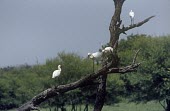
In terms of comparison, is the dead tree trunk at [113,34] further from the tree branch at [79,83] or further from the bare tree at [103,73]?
the tree branch at [79,83]

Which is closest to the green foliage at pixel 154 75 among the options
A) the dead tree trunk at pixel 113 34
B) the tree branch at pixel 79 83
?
the dead tree trunk at pixel 113 34

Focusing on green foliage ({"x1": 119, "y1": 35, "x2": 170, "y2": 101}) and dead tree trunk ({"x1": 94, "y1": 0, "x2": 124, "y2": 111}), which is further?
green foliage ({"x1": 119, "y1": 35, "x2": 170, "y2": 101})

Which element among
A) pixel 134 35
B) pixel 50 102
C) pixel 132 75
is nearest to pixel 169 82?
pixel 132 75

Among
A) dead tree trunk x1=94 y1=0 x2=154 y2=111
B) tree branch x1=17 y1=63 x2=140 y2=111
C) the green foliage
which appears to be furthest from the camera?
the green foliage

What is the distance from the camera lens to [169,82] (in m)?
34.8

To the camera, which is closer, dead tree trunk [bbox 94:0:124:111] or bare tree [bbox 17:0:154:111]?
bare tree [bbox 17:0:154:111]

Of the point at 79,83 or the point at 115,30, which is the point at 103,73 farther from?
the point at 115,30

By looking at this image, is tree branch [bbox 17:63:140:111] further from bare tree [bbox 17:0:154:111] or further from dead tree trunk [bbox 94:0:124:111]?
dead tree trunk [bbox 94:0:124:111]

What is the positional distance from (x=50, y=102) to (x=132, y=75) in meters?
7.36

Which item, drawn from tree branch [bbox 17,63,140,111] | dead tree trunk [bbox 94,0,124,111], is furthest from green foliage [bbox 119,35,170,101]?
tree branch [bbox 17,63,140,111]

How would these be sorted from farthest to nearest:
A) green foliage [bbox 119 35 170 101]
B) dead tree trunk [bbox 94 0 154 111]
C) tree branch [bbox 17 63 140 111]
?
green foliage [bbox 119 35 170 101], dead tree trunk [bbox 94 0 154 111], tree branch [bbox 17 63 140 111]

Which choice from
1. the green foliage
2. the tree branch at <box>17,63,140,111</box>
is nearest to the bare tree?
the tree branch at <box>17,63,140,111</box>

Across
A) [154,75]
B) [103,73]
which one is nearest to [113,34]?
[103,73]

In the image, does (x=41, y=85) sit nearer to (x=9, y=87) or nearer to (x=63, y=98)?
(x=63, y=98)
